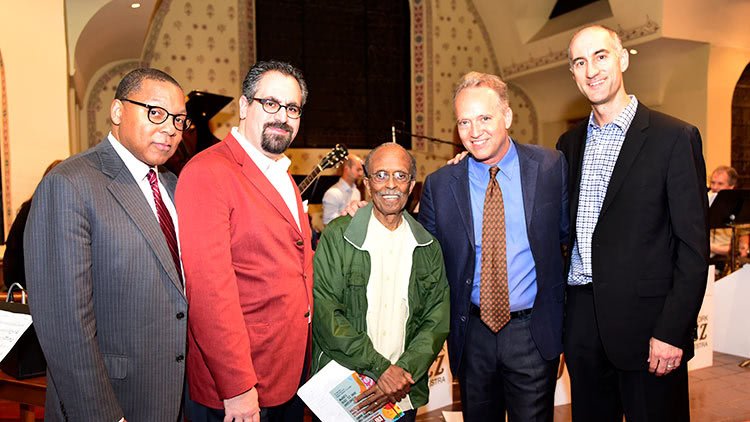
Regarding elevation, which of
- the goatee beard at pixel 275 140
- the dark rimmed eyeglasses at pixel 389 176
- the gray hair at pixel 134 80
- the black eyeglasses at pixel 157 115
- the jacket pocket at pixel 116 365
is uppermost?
the gray hair at pixel 134 80

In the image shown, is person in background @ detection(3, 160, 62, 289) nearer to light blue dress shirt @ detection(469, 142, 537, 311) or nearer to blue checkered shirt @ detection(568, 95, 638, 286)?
light blue dress shirt @ detection(469, 142, 537, 311)

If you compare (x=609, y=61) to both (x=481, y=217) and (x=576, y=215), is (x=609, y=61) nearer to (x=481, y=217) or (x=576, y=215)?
(x=576, y=215)

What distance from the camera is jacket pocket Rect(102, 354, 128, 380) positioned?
166cm

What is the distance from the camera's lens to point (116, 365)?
5.45 feet

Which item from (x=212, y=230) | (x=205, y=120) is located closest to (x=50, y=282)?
(x=212, y=230)

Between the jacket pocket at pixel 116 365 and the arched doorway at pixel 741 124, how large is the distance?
8.64 m

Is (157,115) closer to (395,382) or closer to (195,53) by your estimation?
(395,382)

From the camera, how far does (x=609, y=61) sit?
216 cm

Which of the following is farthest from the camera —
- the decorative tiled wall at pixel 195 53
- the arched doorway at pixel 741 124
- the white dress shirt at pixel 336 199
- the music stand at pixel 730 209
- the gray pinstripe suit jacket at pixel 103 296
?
the arched doorway at pixel 741 124

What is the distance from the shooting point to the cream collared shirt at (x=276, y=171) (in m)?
1.99

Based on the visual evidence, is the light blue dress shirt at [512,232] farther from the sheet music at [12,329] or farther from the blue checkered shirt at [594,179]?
the sheet music at [12,329]

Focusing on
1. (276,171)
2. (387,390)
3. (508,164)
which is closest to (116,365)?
(276,171)

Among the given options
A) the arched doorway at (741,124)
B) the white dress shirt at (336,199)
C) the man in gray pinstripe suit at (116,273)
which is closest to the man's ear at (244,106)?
the man in gray pinstripe suit at (116,273)

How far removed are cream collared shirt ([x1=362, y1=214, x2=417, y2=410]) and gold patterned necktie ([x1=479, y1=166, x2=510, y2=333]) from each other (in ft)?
0.97
